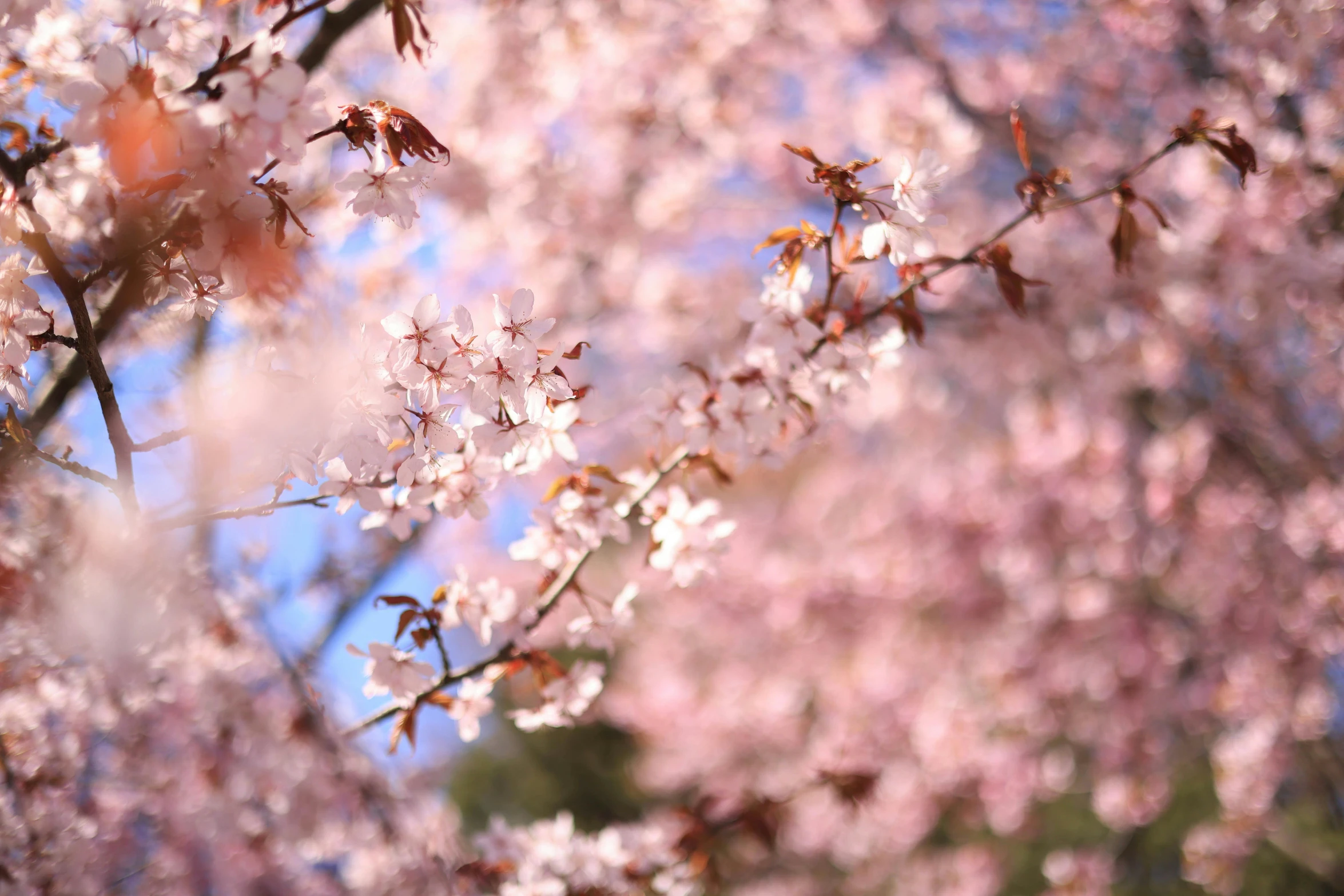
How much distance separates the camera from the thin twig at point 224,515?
4.06 feet

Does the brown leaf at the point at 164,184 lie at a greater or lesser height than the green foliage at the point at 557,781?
lesser

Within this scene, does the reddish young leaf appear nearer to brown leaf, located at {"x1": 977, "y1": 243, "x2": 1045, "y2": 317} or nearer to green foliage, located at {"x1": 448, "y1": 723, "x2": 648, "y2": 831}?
brown leaf, located at {"x1": 977, "y1": 243, "x2": 1045, "y2": 317}

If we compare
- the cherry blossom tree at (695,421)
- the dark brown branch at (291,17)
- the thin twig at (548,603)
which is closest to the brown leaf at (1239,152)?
the cherry blossom tree at (695,421)

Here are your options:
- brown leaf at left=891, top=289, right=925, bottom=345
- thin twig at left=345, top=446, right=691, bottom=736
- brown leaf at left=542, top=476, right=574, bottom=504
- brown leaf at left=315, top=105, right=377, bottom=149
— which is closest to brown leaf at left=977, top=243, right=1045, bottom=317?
brown leaf at left=891, top=289, right=925, bottom=345

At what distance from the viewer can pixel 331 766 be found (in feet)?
7.80

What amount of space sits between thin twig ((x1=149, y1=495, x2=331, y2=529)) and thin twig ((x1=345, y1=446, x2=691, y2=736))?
49 cm

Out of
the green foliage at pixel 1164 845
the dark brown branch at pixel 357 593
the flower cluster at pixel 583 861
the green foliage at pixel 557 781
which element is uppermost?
the green foliage at pixel 557 781

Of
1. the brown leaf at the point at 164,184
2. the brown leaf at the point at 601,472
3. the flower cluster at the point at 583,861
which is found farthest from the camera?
the flower cluster at the point at 583,861

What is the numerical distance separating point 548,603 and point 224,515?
24.5 inches

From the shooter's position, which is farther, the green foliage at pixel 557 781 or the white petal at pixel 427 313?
the green foliage at pixel 557 781

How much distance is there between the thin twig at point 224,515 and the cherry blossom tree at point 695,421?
0.6 inches

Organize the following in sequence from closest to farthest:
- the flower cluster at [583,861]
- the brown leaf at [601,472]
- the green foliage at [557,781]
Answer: the brown leaf at [601,472], the flower cluster at [583,861], the green foliage at [557,781]

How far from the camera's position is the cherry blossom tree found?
120cm

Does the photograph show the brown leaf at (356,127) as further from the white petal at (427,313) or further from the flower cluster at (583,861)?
the flower cluster at (583,861)
